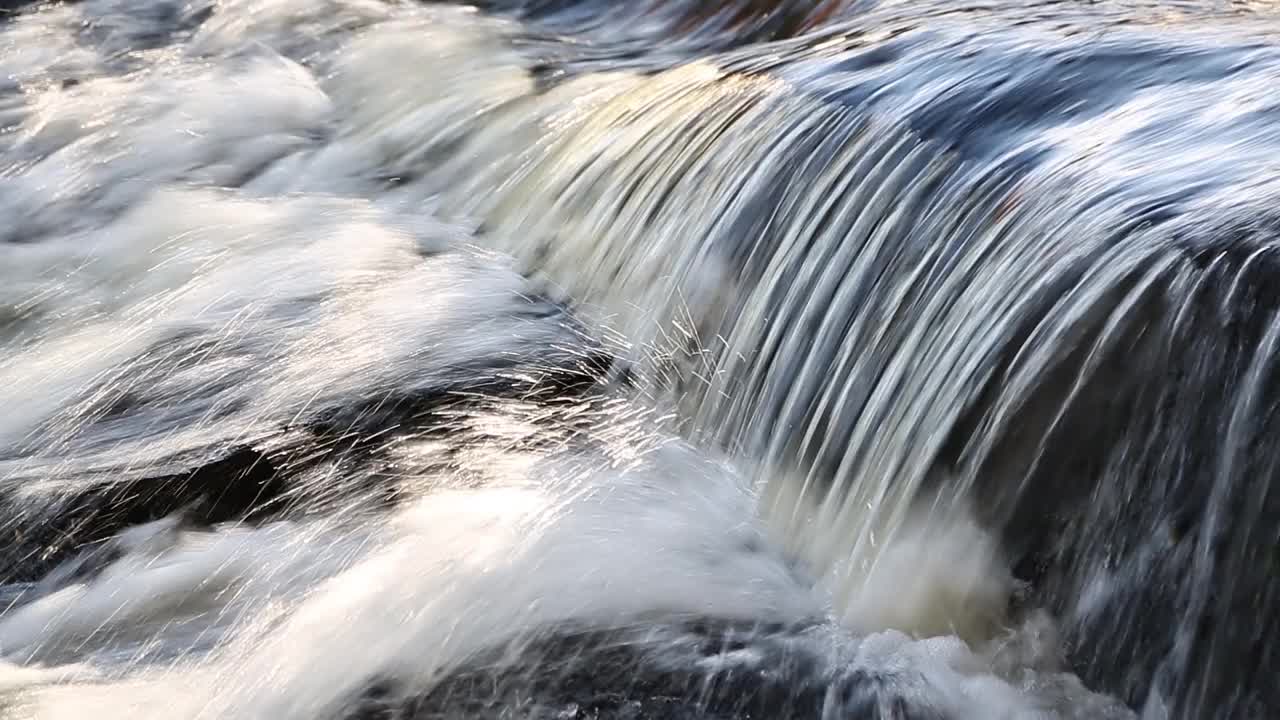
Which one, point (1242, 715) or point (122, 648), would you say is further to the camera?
point (122, 648)

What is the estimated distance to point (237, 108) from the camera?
228 inches

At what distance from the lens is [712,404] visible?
3.41m

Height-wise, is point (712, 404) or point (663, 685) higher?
point (712, 404)

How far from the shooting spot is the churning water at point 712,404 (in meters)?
2.45

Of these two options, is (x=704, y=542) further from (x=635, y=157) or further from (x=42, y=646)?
(x=635, y=157)

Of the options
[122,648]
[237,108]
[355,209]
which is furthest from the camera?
[237,108]

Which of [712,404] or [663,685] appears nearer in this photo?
[663,685]

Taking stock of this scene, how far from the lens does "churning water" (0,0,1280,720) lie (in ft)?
8.03

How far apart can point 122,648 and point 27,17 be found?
5.33 m

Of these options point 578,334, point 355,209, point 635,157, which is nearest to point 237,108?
point 355,209

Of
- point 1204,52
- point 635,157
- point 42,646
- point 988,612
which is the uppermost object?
point 1204,52

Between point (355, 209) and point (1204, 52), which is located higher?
point (1204, 52)

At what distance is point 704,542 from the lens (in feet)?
9.61

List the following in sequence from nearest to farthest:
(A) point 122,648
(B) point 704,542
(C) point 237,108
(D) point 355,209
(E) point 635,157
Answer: (A) point 122,648 → (B) point 704,542 → (E) point 635,157 → (D) point 355,209 → (C) point 237,108
